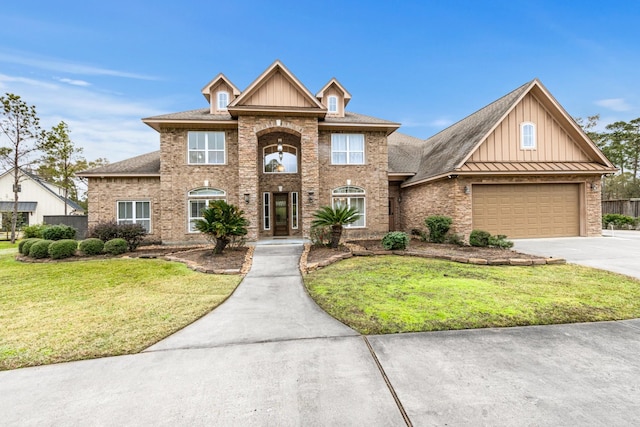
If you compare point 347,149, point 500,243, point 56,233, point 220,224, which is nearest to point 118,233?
point 56,233

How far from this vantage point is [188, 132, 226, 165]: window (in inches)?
538

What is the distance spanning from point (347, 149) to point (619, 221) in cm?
1883

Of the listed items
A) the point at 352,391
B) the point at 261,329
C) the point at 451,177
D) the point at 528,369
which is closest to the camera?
the point at 352,391

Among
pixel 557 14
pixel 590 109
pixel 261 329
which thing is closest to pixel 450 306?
pixel 261 329

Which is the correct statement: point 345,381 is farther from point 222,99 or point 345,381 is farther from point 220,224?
point 222,99

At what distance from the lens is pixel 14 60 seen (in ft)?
48.4

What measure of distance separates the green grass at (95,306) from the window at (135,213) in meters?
5.30

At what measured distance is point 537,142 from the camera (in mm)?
13117

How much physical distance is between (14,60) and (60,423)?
21.7 m

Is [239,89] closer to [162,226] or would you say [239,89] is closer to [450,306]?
[162,226]

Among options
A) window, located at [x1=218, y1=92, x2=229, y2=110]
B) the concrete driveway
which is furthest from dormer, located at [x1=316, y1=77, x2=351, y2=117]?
the concrete driveway

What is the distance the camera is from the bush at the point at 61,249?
32.7 feet

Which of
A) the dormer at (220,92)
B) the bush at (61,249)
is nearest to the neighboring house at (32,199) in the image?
the bush at (61,249)

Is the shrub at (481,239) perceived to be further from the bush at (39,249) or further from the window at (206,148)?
the bush at (39,249)
